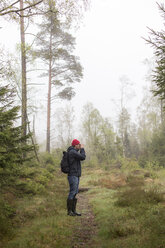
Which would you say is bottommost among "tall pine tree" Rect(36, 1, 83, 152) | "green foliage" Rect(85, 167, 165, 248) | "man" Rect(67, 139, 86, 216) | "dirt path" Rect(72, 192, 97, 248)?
"dirt path" Rect(72, 192, 97, 248)

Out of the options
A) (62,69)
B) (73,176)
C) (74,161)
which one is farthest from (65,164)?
(62,69)

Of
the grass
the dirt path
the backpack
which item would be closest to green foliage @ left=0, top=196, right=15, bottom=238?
the grass

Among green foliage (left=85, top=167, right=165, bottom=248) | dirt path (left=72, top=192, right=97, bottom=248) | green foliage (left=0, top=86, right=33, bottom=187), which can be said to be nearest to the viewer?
green foliage (left=85, top=167, right=165, bottom=248)

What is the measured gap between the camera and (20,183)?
26.6ft

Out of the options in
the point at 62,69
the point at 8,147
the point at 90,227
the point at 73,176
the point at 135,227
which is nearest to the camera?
the point at 135,227

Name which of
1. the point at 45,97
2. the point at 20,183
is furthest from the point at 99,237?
the point at 45,97

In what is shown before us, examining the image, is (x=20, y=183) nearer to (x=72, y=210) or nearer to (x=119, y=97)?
(x=72, y=210)

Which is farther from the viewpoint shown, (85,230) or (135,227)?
(85,230)

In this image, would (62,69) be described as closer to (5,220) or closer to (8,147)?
(8,147)

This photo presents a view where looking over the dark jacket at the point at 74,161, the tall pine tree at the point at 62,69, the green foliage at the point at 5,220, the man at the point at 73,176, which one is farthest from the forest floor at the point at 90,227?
the tall pine tree at the point at 62,69

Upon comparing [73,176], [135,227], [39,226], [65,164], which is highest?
[65,164]

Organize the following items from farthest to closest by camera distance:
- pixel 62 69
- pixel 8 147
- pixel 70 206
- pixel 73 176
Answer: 1. pixel 62 69
2. pixel 8 147
3. pixel 70 206
4. pixel 73 176

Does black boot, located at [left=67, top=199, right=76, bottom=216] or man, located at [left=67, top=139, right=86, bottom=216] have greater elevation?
man, located at [left=67, top=139, right=86, bottom=216]

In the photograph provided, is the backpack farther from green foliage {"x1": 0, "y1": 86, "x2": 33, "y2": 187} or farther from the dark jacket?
green foliage {"x1": 0, "y1": 86, "x2": 33, "y2": 187}
